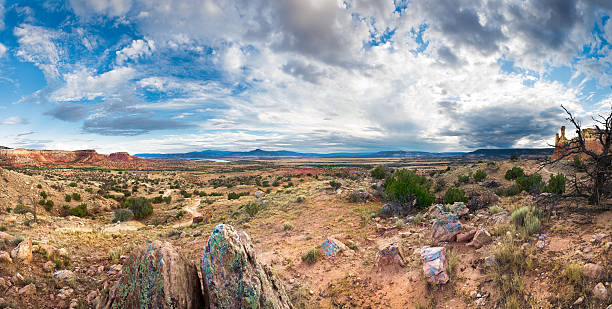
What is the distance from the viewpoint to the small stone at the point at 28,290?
16.5ft

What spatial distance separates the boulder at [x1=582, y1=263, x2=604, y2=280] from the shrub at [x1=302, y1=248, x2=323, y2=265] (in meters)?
6.54

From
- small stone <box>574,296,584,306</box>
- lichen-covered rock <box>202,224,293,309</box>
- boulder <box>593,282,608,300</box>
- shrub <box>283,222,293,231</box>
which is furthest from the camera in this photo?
shrub <box>283,222,293,231</box>

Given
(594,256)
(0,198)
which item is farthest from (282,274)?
(0,198)

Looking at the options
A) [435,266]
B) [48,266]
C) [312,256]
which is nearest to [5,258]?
[48,266]

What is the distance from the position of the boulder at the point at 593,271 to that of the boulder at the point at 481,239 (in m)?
2.32

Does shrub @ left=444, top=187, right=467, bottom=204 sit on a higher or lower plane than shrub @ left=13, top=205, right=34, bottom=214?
higher

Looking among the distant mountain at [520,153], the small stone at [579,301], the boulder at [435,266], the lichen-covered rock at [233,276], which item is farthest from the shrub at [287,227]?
the distant mountain at [520,153]

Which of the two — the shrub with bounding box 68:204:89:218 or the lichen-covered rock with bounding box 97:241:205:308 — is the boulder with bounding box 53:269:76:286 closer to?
the lichen-covered rock with bounding box 97:241:205:308

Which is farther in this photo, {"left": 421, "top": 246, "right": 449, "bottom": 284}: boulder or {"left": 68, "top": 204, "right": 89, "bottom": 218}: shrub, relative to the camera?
{"left": 68, "top": 204, "right": 89, "bottom": 218}: shrub

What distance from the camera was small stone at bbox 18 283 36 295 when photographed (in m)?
5.03

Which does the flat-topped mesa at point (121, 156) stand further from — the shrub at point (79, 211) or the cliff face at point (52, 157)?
the shrub at point (79, 211)

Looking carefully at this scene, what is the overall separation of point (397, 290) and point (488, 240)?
295cm

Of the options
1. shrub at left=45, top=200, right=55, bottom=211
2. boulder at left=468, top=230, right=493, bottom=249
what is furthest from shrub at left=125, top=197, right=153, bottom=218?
boulder at left=468, top=230, right=493, bottom=249

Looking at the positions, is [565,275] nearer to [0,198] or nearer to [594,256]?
[594,256]
